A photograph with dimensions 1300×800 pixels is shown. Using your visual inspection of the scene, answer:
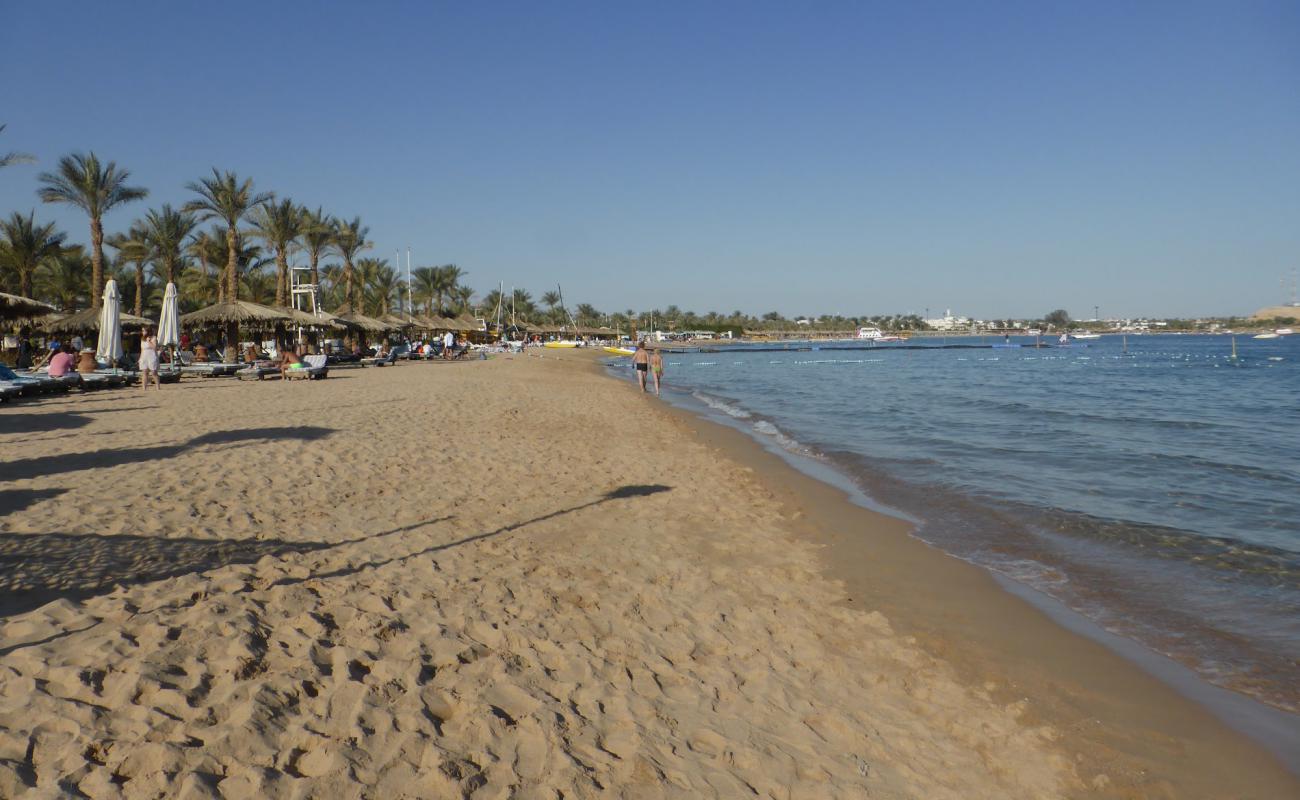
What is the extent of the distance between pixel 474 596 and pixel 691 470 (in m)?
5.87

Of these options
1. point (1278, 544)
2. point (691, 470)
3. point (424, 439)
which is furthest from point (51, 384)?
point (1278, 544)

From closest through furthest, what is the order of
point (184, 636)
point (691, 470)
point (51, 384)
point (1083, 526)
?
1. point (184, 636)
2. point (1083, 526)
3. point (691, 470)
4. point (51, 384)

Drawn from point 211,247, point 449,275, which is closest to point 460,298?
point 449,275

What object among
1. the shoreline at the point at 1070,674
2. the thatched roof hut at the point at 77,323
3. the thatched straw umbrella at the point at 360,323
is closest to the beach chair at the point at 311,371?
the thatched roof hut at the point at 77,323

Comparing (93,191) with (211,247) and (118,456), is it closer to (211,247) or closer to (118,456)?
(211,247)

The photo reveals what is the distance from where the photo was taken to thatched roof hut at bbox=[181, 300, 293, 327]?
26.5 m

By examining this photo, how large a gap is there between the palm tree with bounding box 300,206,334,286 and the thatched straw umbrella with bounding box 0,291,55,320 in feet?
70.2

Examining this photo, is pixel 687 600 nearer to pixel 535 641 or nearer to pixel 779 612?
pixel 779 612

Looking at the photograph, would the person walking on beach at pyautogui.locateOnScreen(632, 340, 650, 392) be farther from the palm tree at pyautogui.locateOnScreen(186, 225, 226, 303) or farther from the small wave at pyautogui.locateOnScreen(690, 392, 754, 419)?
the palm tree at pyautogui.locateOnScreen(186, 225, 226, 303)

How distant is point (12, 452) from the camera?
8.48m

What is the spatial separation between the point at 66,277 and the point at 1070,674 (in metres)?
50.0

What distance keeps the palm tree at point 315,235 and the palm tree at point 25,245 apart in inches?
431

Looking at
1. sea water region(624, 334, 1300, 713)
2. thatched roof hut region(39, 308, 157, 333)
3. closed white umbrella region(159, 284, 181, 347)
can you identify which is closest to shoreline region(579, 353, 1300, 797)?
sea water region(624, 334, 1300, 713)

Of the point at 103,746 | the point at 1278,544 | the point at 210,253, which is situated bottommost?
the point at 1278,544
